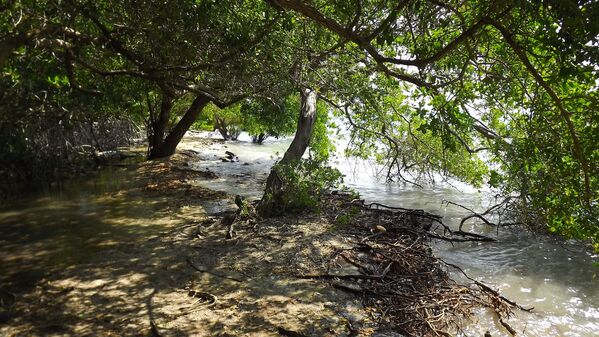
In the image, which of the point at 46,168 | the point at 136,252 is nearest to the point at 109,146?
the point at 46,168

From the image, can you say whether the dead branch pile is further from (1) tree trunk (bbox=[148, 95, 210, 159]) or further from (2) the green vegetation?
(1) tree trunk (bbox=[148, 95, 210, 159])

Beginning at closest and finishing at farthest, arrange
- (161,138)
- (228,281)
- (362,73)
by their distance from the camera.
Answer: (228,281)
(362,73)
(161,138)

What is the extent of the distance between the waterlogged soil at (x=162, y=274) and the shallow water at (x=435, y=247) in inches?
2.0

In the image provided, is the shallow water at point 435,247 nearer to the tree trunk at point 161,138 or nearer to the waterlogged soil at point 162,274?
the waterlogged soil at point 162,274

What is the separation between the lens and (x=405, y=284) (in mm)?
5855

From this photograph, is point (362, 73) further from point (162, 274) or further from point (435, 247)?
point (162, 274)

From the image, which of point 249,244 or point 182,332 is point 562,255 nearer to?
→ point 249,244

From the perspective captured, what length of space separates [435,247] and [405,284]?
2908mm

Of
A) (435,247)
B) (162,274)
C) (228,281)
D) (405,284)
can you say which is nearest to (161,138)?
(162,274)

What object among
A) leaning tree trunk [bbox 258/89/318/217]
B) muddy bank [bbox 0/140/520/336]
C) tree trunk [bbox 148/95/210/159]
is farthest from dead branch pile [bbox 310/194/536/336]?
tree trunk [bbox 148/95/210/159]

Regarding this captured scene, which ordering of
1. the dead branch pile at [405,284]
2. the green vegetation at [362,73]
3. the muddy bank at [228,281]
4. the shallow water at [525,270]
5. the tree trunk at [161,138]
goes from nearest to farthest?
the green vegetation at [362,73] < the muddy bank at [228,281] < the dead branch pile at [405,284] < the shallow water at [525,270] < the tree trunk at [161,138]

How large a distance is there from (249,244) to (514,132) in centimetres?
574

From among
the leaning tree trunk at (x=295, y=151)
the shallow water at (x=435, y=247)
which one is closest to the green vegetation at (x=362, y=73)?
the leaning tree trunk at (x=295, y=151)

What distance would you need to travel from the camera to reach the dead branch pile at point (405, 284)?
505cm
